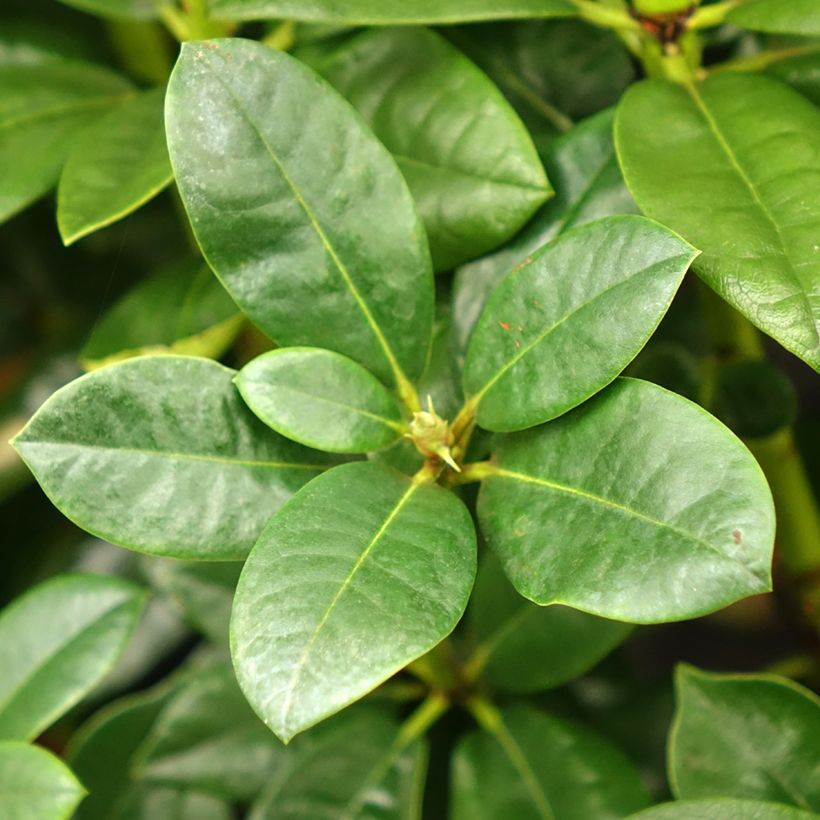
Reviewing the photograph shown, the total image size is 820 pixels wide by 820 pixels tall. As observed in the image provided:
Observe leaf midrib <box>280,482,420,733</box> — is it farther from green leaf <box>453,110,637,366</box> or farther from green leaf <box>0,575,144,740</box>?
green leaf <box>0,575,144,740</box>

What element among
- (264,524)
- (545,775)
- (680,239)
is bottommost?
(545,775)

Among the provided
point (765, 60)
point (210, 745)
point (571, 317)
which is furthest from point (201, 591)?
point (765, 60)

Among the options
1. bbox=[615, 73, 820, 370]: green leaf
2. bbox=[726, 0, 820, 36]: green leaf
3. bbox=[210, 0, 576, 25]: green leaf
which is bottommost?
bbox=[615, 73, 820, 370]: green leaf

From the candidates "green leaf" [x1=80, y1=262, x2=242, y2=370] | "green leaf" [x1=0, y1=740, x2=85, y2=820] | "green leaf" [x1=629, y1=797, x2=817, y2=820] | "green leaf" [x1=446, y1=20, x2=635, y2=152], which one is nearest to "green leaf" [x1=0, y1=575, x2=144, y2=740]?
"green leaf" [x1=0, y1=740, x2=85, y2=820]

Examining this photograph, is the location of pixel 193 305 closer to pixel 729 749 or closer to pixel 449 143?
pixel 449 143

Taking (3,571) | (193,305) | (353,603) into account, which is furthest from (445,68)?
(3,571)

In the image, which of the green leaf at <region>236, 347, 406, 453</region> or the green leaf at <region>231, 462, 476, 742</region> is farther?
the green leaf at <region>236, 347, 406, 453</region>

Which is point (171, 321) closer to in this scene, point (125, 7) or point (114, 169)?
point (114, 169)

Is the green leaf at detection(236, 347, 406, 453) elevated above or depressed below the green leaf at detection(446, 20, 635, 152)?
below
